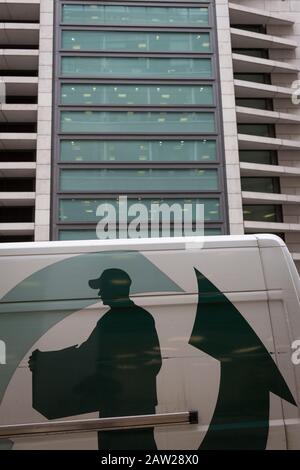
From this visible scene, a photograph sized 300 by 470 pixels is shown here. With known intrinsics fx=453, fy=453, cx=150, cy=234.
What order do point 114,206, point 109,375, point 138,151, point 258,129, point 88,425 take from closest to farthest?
1. point 88,425
2. point 109,375
3. point 114,206
4. point 138,151
5. point 258,129

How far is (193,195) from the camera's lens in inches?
1224

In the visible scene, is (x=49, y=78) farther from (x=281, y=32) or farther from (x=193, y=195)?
(x=281, y=32)

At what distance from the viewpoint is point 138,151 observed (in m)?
31.8

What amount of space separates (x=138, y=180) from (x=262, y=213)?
10.0 m

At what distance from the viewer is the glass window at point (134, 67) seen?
3319 cm

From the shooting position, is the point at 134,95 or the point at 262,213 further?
the point at 262,213

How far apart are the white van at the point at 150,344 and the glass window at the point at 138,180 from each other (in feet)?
89.1

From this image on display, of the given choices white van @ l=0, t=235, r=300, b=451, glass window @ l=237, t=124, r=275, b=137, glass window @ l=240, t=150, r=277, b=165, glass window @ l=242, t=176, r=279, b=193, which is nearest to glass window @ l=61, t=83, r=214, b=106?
glass window @ l=237, t=124, r=275, b=137

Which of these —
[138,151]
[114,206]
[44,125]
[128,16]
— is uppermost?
[128,16]

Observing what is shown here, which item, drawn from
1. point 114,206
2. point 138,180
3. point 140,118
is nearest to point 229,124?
point 140,118

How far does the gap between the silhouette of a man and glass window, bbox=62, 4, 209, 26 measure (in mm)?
34210

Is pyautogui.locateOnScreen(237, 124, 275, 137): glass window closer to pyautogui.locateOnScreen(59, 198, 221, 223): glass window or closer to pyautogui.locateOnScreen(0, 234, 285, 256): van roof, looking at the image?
pyautogui.locateOnScreen(59, 198, 221, 223): glass window

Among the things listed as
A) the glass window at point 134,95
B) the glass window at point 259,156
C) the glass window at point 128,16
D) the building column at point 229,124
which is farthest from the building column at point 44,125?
the glass window at point 259,156

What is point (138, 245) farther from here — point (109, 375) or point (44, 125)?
point (44, 125)
